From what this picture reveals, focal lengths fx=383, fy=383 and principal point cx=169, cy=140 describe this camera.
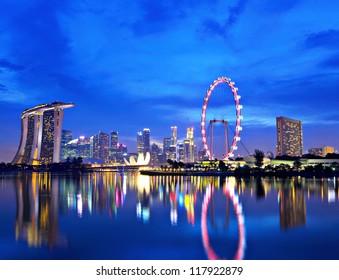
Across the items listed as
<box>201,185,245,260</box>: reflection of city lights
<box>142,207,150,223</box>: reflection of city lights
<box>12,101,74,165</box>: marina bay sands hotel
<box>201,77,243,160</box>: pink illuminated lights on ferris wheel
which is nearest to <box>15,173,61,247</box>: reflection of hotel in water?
<box>142,207,150,223</box>: reflection of city lights

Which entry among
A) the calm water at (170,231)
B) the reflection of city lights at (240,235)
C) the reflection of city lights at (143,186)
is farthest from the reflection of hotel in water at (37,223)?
the reflection of city lights at (143,186)

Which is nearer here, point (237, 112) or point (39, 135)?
point (237, 112)

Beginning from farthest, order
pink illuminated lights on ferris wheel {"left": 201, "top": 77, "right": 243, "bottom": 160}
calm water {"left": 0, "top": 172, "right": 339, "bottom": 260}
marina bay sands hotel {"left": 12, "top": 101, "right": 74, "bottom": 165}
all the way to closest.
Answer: marina bay sands hotel {"left": 12, "top": 101, "right": 74, "bottom": 165}, pink illuminated lights on ferris wheel {"left": 201, "top": 77, "right": 243, "bottom": 160}, calm water {"left": 0, "top": 172, "right": 339, "bottom": 260}

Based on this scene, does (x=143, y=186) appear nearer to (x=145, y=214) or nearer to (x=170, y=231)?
(x=145, y=214)

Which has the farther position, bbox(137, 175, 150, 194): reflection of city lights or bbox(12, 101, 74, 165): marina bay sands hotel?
bbox(12, 101, 74, 165): marina bay sands hotel

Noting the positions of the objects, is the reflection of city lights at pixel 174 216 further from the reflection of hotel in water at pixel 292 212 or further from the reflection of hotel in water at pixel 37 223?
the reflection of hotel in water at pixel 37 223

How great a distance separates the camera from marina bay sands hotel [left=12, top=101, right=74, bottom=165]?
302 feet

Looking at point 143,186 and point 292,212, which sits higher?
point 143,186

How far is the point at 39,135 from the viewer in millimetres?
99438

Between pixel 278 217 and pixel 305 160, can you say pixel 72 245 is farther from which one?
pixel 305 160

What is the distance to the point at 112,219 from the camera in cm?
1328

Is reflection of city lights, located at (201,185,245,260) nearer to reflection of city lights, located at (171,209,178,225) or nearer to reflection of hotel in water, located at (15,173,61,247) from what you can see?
reflection of city lights, located at (171,209,178,225)

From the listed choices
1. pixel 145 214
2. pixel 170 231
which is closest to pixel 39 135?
pixel 145 214

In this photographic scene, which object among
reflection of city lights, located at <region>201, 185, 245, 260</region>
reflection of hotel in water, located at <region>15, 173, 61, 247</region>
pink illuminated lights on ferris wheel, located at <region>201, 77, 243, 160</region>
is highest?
pink illuminated lights on ferris wheel, located at <region>201, 77, 243, 160</region>
